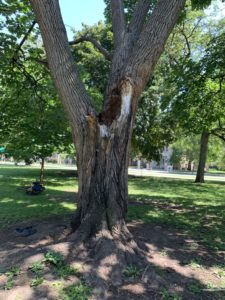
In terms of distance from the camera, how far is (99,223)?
414cm

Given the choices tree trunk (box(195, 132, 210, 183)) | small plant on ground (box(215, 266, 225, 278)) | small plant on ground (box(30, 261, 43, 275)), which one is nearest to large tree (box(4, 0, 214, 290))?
small plant on ground (box(30, 261, 43, 275))

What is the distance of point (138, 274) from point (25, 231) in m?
2.54

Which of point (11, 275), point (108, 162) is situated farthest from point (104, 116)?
point (11, 275)

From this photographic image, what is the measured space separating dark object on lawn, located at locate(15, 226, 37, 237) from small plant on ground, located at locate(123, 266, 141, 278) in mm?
2231

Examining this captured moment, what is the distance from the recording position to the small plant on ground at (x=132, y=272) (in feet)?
11.5

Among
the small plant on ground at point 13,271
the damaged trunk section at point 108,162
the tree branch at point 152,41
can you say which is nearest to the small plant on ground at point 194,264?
the damaged trunk section at point 108,162

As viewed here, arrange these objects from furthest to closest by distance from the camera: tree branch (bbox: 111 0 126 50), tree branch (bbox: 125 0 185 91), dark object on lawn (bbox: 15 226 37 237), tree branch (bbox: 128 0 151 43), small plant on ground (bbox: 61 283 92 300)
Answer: dark object on lawn (bbox: 15 226 37 237), tree branch (bbox: 111 0 126 50), tree branch (bbox: 128 0 151 43), tree branch (bbox: 125 0 185 91), small plant on ground (bbox: 61 283 92 300)

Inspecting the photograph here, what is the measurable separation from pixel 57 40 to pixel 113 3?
1609 mm

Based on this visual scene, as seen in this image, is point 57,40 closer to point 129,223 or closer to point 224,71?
point 129,223

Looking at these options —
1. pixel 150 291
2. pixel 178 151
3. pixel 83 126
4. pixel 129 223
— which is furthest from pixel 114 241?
pixel 178 151

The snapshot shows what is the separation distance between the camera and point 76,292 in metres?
3.07

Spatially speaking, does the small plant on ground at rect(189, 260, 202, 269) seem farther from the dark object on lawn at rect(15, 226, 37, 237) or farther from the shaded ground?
the dark object on lawn at rect(15, 226, 37, 237)

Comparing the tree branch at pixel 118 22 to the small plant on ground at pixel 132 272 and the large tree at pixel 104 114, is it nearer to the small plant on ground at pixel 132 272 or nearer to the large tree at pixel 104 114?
the large tree at pixel 104 114

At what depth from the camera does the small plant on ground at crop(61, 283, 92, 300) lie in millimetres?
2984
